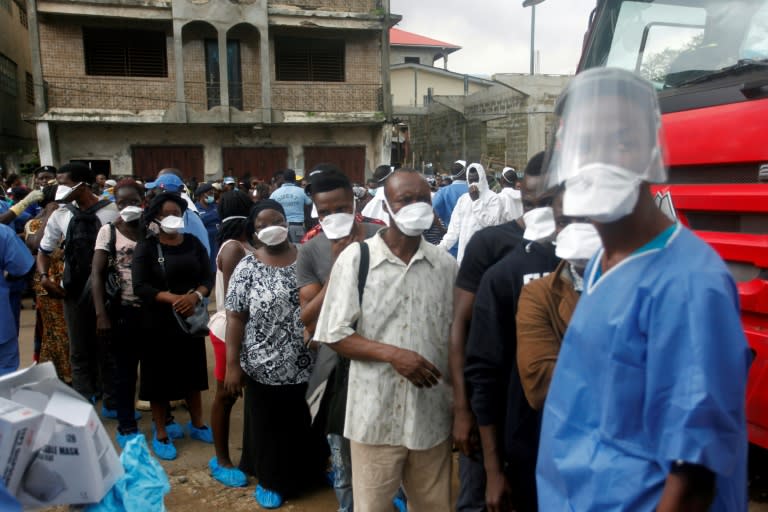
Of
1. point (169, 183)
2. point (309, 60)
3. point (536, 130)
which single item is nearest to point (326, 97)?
point (309, 60)

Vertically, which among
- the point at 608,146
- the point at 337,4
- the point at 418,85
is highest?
the point at 337,4

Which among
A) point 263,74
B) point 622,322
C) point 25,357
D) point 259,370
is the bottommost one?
point 25,357

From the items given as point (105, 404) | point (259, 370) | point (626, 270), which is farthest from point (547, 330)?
point (105, 404)

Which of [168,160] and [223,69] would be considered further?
[168,160]

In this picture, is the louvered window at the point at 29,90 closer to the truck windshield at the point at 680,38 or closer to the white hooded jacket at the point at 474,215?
the white hooded jacket at the point at 474,215

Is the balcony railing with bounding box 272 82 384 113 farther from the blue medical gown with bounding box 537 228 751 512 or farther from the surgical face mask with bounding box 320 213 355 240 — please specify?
the blue medical gown with bounding box 537 228 751 512

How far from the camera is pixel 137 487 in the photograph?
2.32 m

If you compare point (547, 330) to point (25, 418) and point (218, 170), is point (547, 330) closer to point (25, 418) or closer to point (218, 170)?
point (25, 418)

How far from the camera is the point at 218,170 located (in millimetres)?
19328

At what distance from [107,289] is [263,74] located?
51.3 feet

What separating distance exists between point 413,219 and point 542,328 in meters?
0.76

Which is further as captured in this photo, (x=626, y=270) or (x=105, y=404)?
(x=105, y=404)

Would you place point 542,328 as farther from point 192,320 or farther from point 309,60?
point 309,60

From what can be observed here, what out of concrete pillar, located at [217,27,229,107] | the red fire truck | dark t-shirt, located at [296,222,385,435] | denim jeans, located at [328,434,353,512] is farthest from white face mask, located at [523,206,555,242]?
concrete pillar, located at [217,27,229,107]
